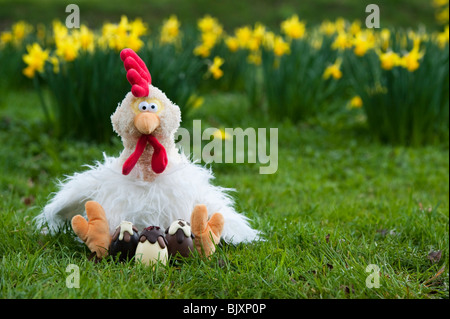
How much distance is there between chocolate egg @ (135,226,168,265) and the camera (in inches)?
76.5

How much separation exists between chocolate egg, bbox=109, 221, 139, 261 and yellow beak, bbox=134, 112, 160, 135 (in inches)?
14.8

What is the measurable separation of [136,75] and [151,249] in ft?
2.26

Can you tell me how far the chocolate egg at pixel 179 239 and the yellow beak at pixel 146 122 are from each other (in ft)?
1.26

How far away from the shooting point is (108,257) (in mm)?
2010

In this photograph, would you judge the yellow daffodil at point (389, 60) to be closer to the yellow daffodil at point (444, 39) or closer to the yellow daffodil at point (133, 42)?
the yellow daffodil at point (444, 39)

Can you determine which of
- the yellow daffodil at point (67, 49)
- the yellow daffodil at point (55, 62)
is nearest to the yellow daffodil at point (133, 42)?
the yellow daffodil at point (67, 49)

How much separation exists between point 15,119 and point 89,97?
4.73ft

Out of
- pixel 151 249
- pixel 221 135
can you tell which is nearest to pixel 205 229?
pixel 151 249

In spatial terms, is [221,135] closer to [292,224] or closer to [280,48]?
[292,224]

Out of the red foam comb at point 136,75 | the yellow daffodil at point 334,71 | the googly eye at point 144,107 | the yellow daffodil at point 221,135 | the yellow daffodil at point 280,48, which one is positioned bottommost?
the yellow daffodil at point 221,135

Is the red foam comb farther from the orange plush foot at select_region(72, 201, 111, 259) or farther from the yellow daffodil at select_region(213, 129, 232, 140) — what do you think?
the yellow daffodil at select_region(213, 129, 232, 140)

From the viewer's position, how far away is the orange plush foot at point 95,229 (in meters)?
2.01

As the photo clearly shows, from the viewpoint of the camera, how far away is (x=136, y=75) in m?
2.01

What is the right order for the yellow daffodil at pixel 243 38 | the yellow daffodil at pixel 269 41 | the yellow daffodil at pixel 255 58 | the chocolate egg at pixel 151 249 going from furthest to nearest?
1. the yellow daffodil at pixel 243 38
2. the yellow daffodil at pixel 255 58
3. the yellow daffodil at pixel 269 41
4. the chocolate egg at pixel 151 249
